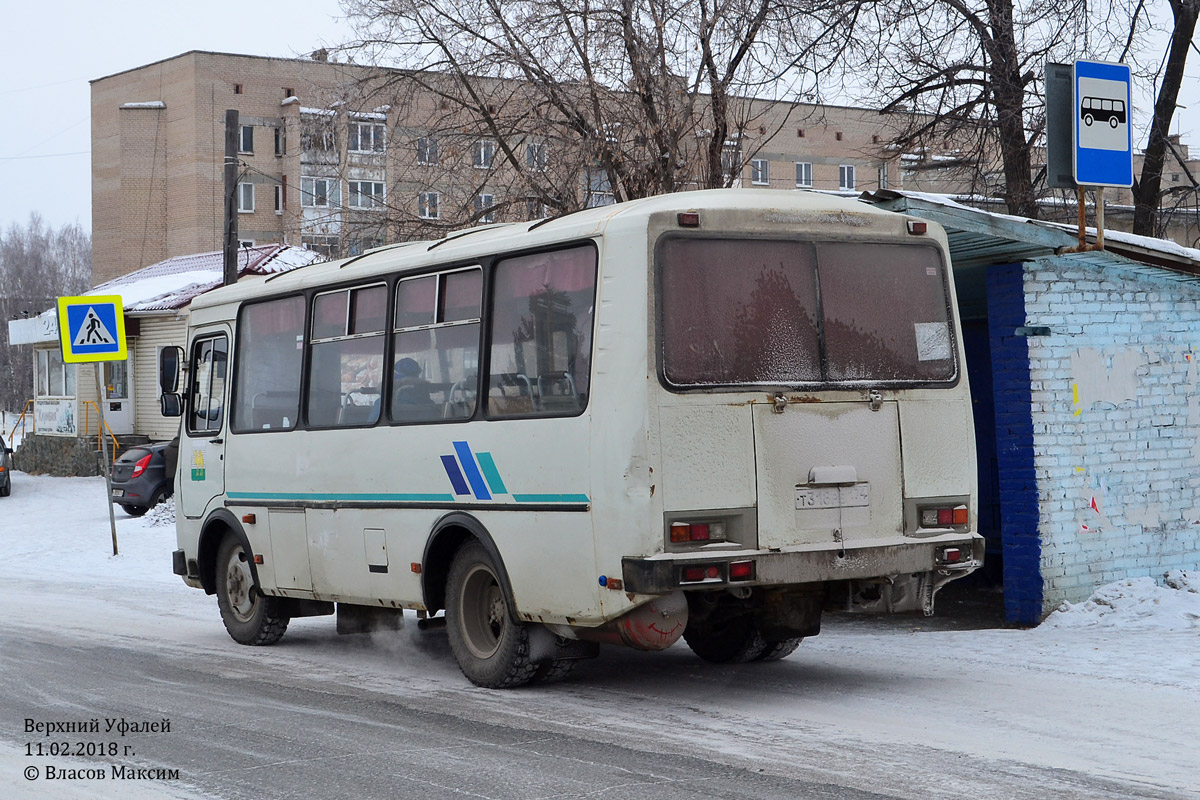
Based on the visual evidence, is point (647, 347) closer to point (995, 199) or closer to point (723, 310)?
point (723, 310)

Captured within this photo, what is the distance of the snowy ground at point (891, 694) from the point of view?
6320 millimetres

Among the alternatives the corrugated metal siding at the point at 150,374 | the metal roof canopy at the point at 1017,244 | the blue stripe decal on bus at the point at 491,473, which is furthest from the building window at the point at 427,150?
the corrugated metal siding at the point at 150,374

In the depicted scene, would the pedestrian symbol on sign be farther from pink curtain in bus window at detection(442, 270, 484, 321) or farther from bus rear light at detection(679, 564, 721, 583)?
bus rear light at detection(679, 564, 721, 583)

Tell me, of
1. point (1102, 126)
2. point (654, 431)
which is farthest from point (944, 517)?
point (1102, 126)

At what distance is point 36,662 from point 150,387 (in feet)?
93.8

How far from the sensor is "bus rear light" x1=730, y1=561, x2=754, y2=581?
755 centimetres

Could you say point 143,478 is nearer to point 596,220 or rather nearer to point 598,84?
point 598,84

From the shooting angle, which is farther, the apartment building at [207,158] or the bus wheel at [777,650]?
the apartment building at [207,158]

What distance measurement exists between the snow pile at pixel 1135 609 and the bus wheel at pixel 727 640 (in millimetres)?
2770

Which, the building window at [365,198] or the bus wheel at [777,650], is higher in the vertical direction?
the building window at [365,198]

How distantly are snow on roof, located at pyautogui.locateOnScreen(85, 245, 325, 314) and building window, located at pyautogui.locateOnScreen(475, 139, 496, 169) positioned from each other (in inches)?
615

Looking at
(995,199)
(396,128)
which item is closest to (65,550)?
(396,128)

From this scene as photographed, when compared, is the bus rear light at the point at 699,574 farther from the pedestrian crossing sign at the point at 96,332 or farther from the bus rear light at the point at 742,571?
the pedestrian crossing sign at the point at 96,332

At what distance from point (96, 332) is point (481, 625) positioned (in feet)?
36.6
